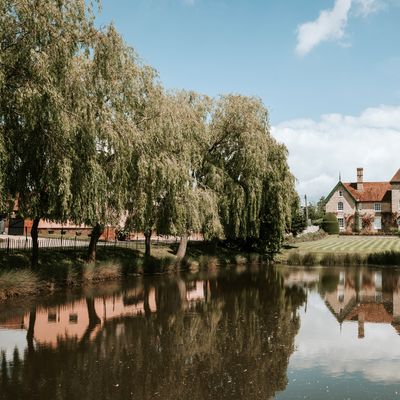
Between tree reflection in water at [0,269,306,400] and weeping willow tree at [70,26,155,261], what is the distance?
13.8 ft

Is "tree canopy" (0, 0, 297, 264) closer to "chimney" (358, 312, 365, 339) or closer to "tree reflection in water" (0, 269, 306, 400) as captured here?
"tree reflection in water" (0, 269, 306, 400)

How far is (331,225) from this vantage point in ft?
216

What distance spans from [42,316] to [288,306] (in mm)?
8886

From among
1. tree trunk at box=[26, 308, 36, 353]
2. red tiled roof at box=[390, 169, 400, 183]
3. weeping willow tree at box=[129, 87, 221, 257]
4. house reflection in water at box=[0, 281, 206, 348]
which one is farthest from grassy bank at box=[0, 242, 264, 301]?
red tiled roof at box=[390, 169, 400, 183]

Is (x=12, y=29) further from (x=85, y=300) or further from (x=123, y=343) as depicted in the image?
(x=123, y=343)

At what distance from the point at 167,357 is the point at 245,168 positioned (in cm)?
2247

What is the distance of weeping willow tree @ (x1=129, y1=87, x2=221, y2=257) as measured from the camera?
22672mm

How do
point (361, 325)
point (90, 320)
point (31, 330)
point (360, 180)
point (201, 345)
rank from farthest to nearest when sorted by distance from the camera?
point (360, 180), point (90, 320), point (361, 325), point (31, 330), point (201, 345)

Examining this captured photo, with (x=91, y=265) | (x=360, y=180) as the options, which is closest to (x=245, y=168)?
(x=91, y=265)

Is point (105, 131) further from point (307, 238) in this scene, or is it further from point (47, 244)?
point (307, 238)

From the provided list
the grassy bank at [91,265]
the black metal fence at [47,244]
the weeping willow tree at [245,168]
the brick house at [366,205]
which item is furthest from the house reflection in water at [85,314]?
the brick house at [366,205]

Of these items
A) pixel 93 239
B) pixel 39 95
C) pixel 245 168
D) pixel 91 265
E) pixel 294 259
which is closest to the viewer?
pixel 39 95

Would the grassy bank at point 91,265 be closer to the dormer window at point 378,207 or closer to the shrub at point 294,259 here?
the shrub at point 294,259

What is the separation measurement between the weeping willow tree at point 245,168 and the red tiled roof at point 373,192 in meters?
36.1
